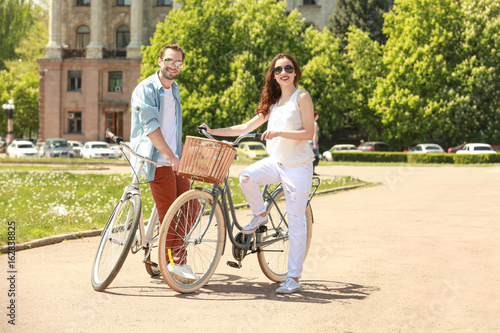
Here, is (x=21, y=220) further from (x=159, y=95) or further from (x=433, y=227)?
→ (x=433, y=227)

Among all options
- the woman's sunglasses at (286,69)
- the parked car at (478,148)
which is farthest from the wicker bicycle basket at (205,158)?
the parked car at (478,148)

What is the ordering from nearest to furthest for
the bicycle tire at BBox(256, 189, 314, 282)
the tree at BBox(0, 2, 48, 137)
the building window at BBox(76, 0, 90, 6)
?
1. the bicycle tire at BBox(256, 189, 314, 282)
2. the building window at BBox(76, 0, 90, 6)
3. the tree at BBox(0, 2, 48, 137)

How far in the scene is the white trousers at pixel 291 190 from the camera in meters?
6.64

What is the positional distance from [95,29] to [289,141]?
6211cm

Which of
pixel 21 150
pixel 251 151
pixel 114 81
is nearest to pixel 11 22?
pixel 114 81

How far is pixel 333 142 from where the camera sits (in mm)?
66188

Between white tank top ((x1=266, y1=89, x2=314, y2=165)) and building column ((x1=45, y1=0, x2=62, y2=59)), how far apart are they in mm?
61706

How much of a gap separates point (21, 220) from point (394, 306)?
6.76 m

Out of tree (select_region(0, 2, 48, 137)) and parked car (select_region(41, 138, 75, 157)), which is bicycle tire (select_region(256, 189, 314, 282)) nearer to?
parked car (select_region(41, 138, 75, 157))

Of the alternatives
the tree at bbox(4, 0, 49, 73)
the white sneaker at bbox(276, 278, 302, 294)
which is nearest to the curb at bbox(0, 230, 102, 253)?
the white sneaker at bbox(276, 278, 302, 294)

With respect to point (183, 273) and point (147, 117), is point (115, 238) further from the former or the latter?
point (147, 117)

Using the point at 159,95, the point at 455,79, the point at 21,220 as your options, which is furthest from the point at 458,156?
the point at 159,95

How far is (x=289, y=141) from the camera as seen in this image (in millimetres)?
6680

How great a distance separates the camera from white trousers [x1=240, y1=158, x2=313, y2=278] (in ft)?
21.8
